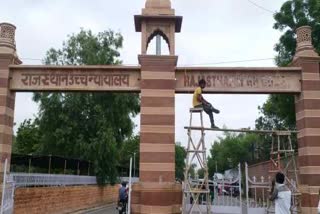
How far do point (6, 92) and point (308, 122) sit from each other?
368 inches

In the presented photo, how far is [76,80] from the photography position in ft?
42.9

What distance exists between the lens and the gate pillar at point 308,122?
12512mm

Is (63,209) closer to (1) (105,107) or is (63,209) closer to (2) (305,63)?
(1) (105,107)

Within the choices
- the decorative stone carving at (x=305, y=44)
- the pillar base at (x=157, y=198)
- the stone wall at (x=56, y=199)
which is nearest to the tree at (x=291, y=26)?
the decorative stone carving at (x=305, y=44)

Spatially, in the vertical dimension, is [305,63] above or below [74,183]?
above

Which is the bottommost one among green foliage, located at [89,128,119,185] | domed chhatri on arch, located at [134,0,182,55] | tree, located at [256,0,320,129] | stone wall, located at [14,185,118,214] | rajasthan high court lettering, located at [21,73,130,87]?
stone wall, located at [14,185,118,214]

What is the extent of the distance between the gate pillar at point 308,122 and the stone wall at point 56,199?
991 cm

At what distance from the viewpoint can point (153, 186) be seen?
12.3 m

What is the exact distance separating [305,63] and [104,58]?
58.6 feet

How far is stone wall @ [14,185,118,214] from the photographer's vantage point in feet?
51.7

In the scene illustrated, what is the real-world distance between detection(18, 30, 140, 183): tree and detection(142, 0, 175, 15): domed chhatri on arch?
14.6m

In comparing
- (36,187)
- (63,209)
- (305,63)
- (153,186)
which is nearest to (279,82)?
(305,63)

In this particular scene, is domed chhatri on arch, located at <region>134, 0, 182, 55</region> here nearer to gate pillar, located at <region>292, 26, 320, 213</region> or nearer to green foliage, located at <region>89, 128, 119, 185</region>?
gate pillar, located at <region>292, 26, 320, 213</region>

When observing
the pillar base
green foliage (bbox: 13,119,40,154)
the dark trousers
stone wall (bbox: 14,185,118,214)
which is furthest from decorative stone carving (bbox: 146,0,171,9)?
green foliage (bbox: 13,119,40,154)
